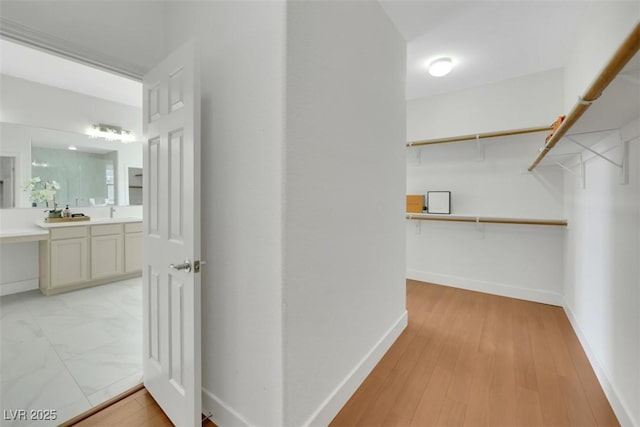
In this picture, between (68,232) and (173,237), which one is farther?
(68,232)

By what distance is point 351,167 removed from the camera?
1.61 m

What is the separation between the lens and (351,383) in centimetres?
161

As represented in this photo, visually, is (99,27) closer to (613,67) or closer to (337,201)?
(337,201)

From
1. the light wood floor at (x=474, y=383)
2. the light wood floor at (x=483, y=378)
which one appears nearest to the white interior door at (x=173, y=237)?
the light wood floor at (x=474, y=383)

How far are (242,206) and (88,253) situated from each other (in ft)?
11.9

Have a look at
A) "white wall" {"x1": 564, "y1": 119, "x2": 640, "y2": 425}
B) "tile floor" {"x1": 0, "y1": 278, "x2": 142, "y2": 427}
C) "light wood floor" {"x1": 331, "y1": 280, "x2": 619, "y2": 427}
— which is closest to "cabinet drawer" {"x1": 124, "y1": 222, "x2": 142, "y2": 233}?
"tile floor" {"x1": 0, "y1": 278, "x2": 142, "y2": 427}

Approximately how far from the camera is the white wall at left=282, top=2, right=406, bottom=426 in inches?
47.0

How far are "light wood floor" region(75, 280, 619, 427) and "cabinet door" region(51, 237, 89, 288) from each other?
2716 mm

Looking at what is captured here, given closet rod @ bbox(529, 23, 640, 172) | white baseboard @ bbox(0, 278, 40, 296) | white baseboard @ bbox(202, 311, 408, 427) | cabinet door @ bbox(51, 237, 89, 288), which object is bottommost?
white baseboard @ bbox(202, 311, 408, 427)

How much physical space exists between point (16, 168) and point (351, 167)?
14.2 ft

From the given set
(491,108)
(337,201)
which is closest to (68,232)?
(337,201)

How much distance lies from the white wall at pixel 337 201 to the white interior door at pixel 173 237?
49cm

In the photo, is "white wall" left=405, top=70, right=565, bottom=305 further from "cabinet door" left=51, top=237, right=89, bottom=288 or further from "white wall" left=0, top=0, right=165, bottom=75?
"cabinet door" left=51, top=237, right=89, bottom=288

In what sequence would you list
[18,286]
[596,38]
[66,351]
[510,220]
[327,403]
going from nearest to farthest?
[327,403] < [596,38] < [66,351] < [510,220] < [18,286]
